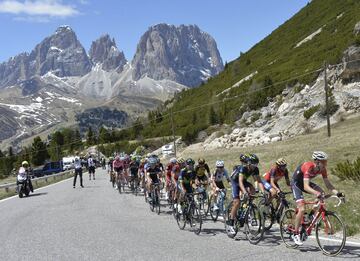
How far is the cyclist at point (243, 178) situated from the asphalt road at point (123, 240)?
732 millimetres

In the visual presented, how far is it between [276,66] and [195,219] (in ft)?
255

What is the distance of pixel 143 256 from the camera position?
386 inches

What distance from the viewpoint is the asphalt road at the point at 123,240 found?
9.66 m

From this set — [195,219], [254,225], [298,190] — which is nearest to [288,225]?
[298,190]

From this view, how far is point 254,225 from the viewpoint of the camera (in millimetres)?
10820

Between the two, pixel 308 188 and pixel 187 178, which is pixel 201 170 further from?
pixel 308 188

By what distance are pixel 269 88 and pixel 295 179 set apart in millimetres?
64543

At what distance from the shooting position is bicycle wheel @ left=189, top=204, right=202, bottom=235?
12391 millimetres

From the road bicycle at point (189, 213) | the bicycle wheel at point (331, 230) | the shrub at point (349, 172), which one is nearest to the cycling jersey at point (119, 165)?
the shrub at point (349, 172)

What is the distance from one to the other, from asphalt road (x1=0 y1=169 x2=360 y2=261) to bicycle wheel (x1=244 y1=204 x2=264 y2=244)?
169mm

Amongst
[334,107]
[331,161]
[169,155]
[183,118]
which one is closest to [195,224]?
[331,161]

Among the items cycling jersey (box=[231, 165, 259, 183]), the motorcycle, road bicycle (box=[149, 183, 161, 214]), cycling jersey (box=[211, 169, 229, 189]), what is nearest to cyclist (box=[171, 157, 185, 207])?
cycling jersey (box=[211, 169, 229, 189])

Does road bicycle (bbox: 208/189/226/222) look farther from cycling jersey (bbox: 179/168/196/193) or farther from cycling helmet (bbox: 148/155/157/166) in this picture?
cycling helmet (bbox: 148/155/157/166)

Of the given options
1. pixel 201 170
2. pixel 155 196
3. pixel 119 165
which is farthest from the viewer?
pixel 119 165
